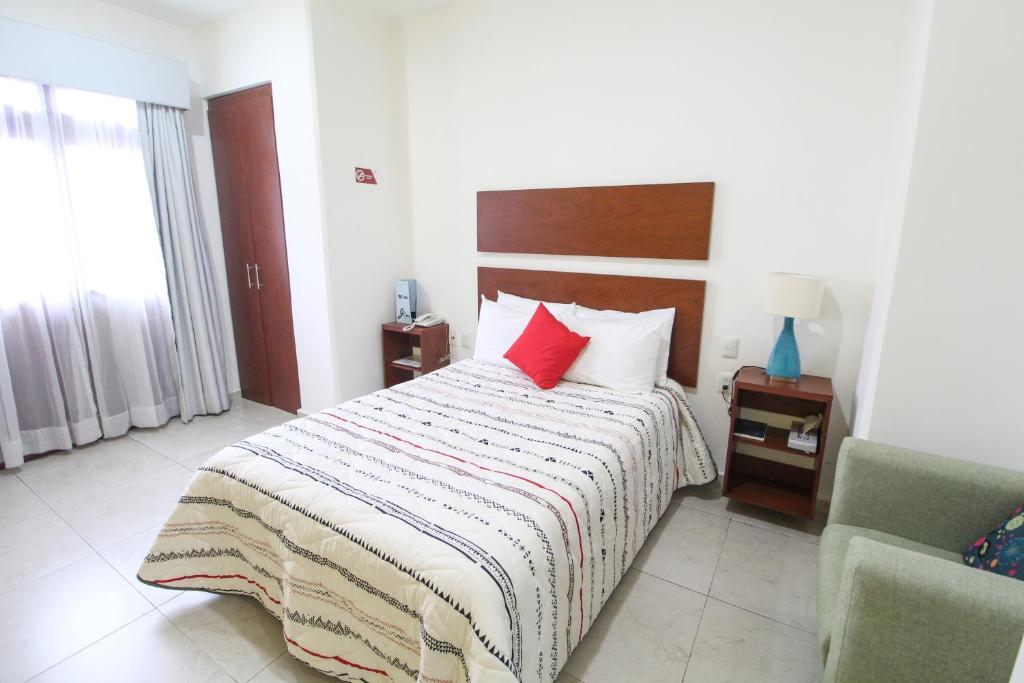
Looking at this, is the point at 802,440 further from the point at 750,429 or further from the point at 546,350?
the point at 546,350

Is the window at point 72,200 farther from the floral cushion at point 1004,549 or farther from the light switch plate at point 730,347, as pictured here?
the floral cushion at point 1004,549

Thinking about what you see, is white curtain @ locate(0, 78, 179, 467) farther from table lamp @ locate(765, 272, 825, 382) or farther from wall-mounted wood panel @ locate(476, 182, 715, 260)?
table lamp @ locate(765, 272, 825, 382)

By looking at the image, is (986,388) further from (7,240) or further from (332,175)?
(7,240)

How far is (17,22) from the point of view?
8.96 ft

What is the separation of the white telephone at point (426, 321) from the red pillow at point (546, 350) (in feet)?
3.33

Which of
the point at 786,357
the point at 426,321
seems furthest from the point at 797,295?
the point at 426,321

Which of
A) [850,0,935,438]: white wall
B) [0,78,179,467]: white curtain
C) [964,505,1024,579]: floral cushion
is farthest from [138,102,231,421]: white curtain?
[964,505,1024,579]: floral cushion

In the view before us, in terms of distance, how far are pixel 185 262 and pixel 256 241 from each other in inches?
20.2

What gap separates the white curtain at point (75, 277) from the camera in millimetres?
2908

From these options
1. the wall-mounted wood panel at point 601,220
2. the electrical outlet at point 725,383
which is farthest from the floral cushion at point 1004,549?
the wall-mounted wood panel at point 601,220

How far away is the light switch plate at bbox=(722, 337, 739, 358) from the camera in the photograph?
2639 millimetres

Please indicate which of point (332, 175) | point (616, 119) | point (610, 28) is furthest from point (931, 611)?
point (332, 175)

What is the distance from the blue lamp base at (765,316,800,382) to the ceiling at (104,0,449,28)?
9.55 ft

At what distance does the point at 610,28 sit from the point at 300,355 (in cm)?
294
